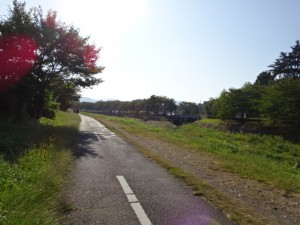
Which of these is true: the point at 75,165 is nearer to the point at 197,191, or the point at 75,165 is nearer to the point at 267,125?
the point at 197,191

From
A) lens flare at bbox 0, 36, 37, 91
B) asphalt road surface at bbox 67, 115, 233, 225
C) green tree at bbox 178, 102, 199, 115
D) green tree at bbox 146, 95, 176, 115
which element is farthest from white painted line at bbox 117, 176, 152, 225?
green tree at bbox 178, 102, 199, 115

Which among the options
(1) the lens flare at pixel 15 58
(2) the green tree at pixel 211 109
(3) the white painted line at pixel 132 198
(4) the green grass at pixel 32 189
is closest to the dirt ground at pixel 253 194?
(3) the white painted line at pixel 132 198

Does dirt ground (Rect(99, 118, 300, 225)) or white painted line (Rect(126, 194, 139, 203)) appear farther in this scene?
white painted line (Rect(126, 194, 139, 203))

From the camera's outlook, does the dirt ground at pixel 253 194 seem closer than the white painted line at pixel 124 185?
Yes

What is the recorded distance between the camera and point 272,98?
45875mm

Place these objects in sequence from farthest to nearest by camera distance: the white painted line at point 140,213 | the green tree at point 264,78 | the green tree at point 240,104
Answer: the green tree at point 264,78 < the green tree at point 240,104 < the white painted line at point 140,213

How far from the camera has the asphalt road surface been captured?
17.5 feet

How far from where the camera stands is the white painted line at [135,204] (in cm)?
525

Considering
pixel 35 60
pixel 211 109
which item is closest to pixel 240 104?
pixel 211 109

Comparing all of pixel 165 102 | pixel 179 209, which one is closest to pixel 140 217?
Answer: pixel 179 209

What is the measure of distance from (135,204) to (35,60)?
21.8m

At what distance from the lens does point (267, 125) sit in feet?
151

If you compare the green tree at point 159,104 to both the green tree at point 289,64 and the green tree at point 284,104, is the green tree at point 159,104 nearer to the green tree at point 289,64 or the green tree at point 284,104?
the green tree at point 289,64

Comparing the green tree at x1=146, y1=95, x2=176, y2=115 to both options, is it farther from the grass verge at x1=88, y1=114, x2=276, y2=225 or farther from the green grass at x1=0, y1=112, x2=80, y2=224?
the grass verge at x1=88, y1=114, x2=276, y2=225
